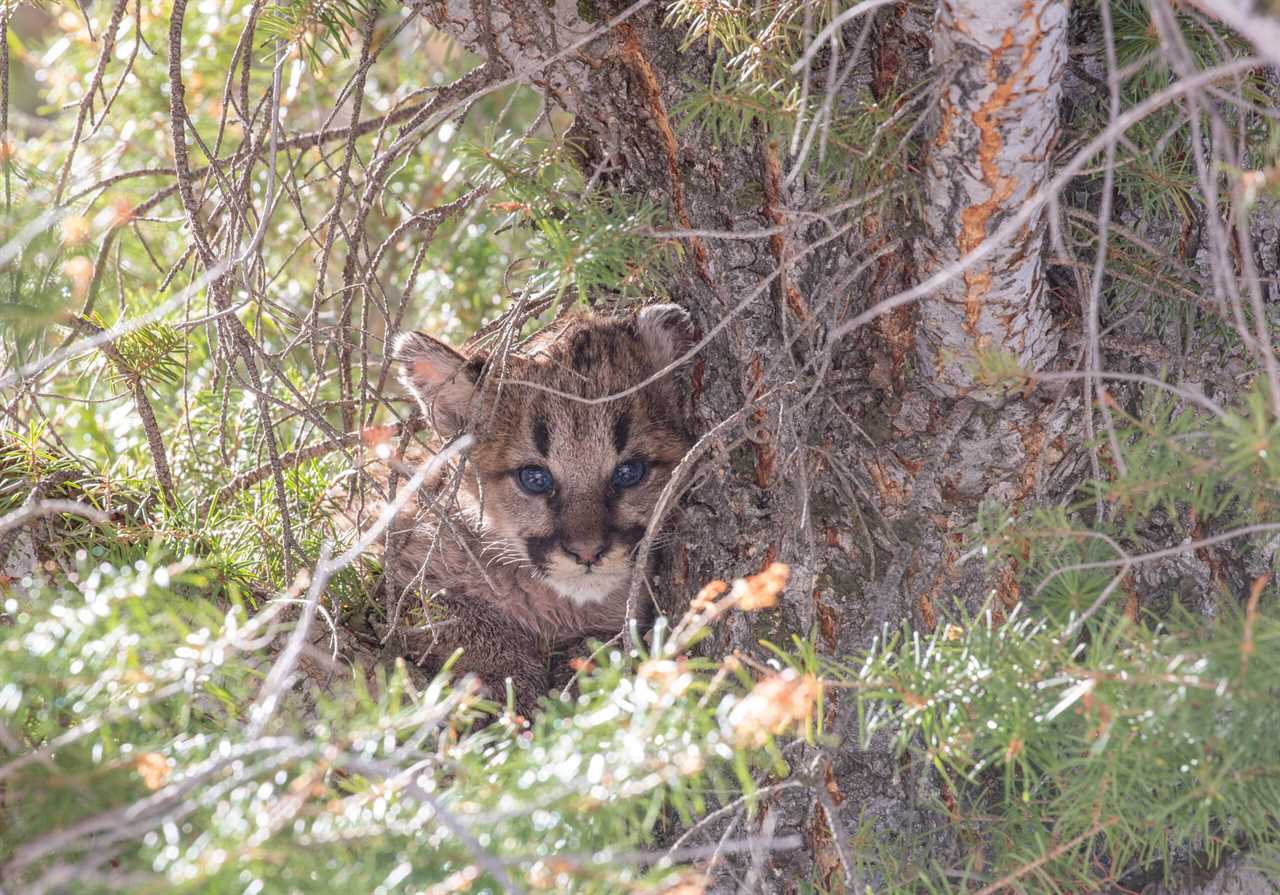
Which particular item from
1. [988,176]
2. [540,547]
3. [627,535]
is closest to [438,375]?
[540,547]

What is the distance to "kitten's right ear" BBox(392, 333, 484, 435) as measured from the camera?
3871mm

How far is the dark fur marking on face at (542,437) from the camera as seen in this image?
4.10 metres

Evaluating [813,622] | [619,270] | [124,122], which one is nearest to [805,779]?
[813,622]

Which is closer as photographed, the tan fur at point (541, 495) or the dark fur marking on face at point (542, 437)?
the tan fur at point (541, 495)

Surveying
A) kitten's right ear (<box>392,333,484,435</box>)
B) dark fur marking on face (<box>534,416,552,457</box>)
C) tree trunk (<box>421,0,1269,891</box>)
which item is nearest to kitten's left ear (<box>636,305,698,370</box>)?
tree trunk (<box>421,0,1269,891</box>)

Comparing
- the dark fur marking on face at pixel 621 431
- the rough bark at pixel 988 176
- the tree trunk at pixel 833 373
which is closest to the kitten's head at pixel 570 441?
the dark fur marking on face at pixel 621 431

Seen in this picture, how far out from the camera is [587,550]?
3.90 m

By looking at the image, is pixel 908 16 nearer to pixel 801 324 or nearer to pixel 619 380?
pixel 801 324

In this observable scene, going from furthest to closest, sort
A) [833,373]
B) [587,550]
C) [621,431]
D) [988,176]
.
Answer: [621,431], [587,550], [833,373], [988,176]

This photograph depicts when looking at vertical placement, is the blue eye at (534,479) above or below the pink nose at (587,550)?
above

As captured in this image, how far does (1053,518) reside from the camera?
223cm

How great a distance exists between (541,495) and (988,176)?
6.83ft

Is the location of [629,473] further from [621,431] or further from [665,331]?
[665,331]

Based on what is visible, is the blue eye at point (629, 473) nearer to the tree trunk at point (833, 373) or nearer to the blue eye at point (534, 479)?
the blue eye at point (534, 479)
